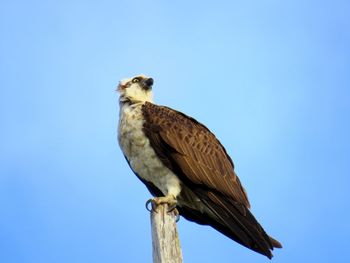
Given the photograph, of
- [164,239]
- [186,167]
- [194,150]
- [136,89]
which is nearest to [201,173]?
[186,167]

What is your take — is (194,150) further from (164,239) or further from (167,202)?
(164,239)

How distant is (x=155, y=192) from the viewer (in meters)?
7.64

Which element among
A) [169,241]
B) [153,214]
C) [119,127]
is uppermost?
[119,127]

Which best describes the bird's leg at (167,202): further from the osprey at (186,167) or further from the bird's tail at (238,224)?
the bird's tail at (238,224)

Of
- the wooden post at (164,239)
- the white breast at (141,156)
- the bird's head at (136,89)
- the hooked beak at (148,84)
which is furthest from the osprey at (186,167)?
the wooden post at (164,239)

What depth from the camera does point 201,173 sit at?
705 centimetres

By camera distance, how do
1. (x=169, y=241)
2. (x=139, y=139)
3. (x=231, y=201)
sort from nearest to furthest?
(x=169, y=241)
(x=231, y=201)
(x=139, y=139)

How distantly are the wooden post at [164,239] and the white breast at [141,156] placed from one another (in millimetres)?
1433

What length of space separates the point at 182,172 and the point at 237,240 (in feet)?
3.04

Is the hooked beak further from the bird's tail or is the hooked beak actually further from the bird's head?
the bird's tail

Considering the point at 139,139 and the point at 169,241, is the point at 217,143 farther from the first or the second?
the point at 169,241

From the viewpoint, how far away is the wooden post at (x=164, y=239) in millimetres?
4810

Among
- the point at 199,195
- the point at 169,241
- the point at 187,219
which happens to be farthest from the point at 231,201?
the point at 169,241

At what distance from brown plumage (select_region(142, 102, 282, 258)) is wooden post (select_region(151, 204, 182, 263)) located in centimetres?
119
